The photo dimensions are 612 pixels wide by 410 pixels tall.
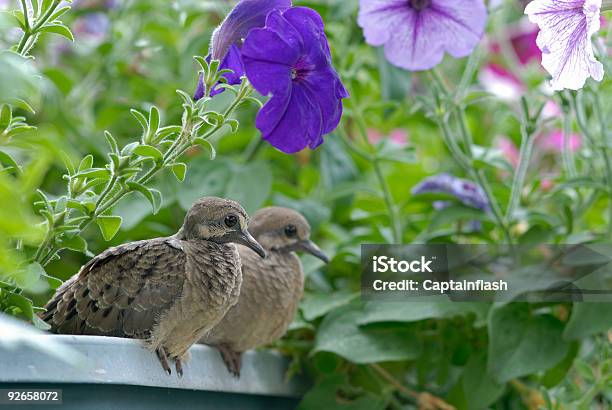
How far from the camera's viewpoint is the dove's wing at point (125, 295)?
81 cm

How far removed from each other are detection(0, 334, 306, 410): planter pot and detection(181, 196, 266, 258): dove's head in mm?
118

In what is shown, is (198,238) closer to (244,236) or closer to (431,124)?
(244,236)

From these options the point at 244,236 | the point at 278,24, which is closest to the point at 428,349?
the point at 244,236

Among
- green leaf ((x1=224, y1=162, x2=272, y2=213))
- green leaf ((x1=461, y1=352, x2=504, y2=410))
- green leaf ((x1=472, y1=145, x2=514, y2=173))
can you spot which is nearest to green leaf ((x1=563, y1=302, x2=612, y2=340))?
green leaf ((x1=461, y1=352, x2=504, y2=410))

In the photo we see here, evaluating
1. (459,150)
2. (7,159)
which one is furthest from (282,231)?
(7,159)

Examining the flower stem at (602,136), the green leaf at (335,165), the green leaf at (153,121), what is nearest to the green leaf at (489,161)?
the flower stem at (602,136)

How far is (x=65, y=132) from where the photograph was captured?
146 cm

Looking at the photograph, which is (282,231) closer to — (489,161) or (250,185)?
(250,185)

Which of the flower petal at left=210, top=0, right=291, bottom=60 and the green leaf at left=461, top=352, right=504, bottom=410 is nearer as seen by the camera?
the flower petal at left=210, top=0, right=291, bottom=60

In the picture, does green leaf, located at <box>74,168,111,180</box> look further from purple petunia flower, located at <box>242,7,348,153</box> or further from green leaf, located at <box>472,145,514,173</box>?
green leaf, located at <box>472,145,514,173</box>

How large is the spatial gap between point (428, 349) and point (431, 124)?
57 cm

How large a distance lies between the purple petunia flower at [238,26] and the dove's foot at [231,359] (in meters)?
0.34

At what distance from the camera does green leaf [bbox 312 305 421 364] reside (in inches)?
45.4

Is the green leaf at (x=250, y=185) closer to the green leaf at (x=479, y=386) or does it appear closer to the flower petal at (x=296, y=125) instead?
the green leaf at (x=479, y=386)
